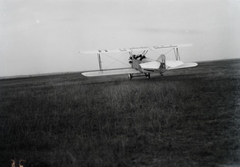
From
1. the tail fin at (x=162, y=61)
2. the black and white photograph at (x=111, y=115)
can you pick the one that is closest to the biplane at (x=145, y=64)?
the tail fin at (x=162, y=61)

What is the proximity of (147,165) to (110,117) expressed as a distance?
290 cm

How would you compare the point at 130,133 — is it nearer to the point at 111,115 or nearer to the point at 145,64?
the point at 111,115

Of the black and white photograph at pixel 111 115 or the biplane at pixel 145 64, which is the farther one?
the biplane at pixel 145 64

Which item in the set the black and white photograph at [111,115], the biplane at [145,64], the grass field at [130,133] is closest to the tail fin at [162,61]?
the biplane at [145,64]

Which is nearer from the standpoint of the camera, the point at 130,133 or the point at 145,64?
the point at 130,133

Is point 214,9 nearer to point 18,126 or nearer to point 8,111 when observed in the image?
point 18,126

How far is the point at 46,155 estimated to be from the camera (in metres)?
4.53

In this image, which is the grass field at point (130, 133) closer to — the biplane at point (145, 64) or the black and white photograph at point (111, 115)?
the black and white photograph at point (111, 115)

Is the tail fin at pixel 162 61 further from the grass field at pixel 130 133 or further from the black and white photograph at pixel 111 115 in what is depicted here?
the grass field at pixel 130 133

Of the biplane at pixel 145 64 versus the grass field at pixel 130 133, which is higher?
the biplane at pixel 145 64

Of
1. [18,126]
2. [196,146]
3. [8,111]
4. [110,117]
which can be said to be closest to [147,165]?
[196,146]

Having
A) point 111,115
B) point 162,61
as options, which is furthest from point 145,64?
point 111,115

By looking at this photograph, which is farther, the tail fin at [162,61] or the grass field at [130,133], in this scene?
the tail fin at [162,61]

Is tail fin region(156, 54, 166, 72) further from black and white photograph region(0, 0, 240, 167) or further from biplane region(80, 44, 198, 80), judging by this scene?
black and white photograph region(0, 0, 240, 167)
